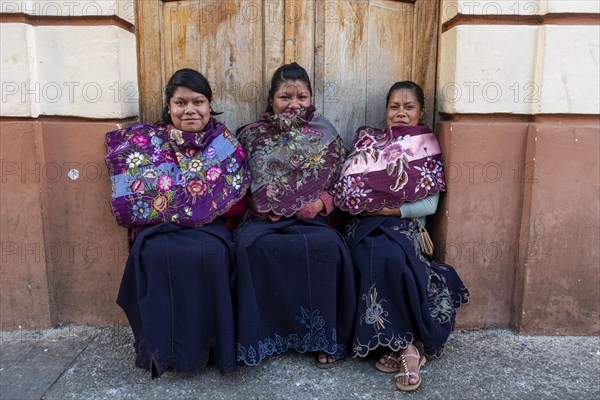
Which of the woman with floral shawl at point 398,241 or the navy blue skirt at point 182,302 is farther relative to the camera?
the woman with floral shawl at point 398,241

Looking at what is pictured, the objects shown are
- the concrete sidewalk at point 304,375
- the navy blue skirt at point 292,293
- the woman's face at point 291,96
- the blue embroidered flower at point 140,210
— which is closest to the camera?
the concrete sidewalk at point 304,375

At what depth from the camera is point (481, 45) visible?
105 inches

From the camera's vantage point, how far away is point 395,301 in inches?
98.2

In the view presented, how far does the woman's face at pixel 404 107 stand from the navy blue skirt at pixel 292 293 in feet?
2.59

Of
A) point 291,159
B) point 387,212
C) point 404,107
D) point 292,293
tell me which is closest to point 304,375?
point 292,293

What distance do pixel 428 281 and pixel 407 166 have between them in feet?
1.96

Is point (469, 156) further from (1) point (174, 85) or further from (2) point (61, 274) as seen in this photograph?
(2) point (61, 274)

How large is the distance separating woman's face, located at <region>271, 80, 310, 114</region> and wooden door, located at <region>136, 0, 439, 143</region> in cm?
29

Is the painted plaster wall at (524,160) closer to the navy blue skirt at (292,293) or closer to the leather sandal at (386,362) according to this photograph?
the leather sandal at (386,362)

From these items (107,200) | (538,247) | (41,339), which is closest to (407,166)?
(538,247)

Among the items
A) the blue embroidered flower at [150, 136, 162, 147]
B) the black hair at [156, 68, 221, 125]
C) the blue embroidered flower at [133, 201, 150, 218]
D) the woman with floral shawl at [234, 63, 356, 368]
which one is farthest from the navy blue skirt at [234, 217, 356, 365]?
the black hair at [156, 68, 221, 125]

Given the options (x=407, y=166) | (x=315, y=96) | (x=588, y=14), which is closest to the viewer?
(x=588, y=14)

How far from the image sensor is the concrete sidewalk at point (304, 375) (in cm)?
229

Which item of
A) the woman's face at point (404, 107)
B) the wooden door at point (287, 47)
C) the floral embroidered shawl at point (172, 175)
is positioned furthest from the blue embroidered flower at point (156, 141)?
the woman's face at point (404, 107)
